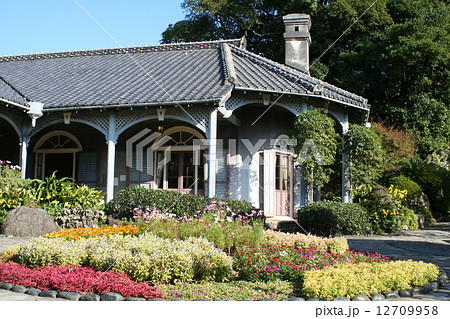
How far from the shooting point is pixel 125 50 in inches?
700

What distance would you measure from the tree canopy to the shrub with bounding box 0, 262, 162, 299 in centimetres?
1809

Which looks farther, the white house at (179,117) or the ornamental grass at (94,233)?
the white house at (179,117)

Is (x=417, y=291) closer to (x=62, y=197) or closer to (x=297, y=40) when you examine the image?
(x=62, y=197)

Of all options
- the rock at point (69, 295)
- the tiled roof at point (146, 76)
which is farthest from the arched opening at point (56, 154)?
the rock at point (69, 295)

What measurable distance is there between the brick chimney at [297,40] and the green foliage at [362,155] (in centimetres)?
473

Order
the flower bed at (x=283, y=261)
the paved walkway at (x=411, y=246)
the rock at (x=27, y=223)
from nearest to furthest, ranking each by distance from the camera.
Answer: the flower bed at (x=283, y=261)
the paved walkway at (x=411, y=246)
the rock at (x=27, y=223)

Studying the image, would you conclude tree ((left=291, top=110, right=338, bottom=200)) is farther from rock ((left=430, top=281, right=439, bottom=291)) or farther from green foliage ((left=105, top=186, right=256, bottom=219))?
rock ((left=430, top=281, right=439, bottom=291))

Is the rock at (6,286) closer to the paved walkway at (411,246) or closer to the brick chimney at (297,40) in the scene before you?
the paved walkway at (411,246)

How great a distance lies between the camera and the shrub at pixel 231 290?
4918 mm

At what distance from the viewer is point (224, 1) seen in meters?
28.0

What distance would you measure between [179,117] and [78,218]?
358cm

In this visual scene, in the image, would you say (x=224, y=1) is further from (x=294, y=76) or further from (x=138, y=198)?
(x=138, y=198)

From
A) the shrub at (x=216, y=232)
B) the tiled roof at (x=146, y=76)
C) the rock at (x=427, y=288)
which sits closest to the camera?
the rock at (x=427, y=288)

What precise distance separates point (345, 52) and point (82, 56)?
1390cm
